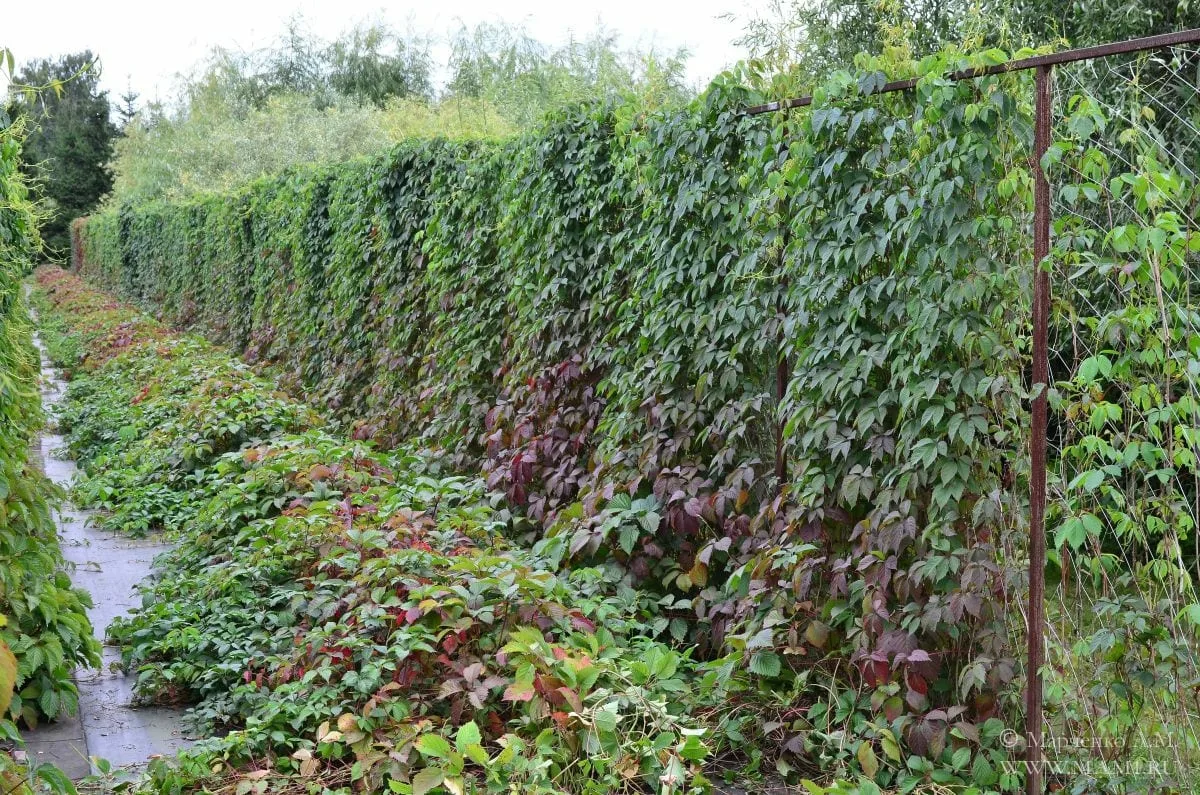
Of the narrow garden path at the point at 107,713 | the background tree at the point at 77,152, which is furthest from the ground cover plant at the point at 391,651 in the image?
the background tree at the point at 77,152

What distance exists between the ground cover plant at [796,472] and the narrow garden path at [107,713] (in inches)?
7.3

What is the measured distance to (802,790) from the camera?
3.70 meters

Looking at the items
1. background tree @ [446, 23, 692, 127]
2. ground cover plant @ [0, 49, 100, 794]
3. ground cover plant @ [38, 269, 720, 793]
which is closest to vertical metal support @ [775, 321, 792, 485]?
ground cover plant @ [38, 269, 720, 793]

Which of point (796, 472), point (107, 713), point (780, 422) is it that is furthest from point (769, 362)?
point (107, 713)

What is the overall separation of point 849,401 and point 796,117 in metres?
1.33

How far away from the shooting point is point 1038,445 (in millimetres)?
3381

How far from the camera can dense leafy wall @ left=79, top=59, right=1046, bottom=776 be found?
3.57 metres

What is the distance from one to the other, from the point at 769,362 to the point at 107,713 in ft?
10.8

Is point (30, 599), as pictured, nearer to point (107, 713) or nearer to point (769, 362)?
point (107, 713)

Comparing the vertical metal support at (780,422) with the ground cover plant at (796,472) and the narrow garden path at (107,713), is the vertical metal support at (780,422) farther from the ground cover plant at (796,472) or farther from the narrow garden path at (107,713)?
the narrow garden path at (107,713)

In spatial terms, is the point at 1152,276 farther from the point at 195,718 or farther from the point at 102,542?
the point at 102,542

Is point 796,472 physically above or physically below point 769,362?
below

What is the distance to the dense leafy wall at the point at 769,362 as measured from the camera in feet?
11.7

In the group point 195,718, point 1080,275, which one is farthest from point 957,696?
point 195,718
